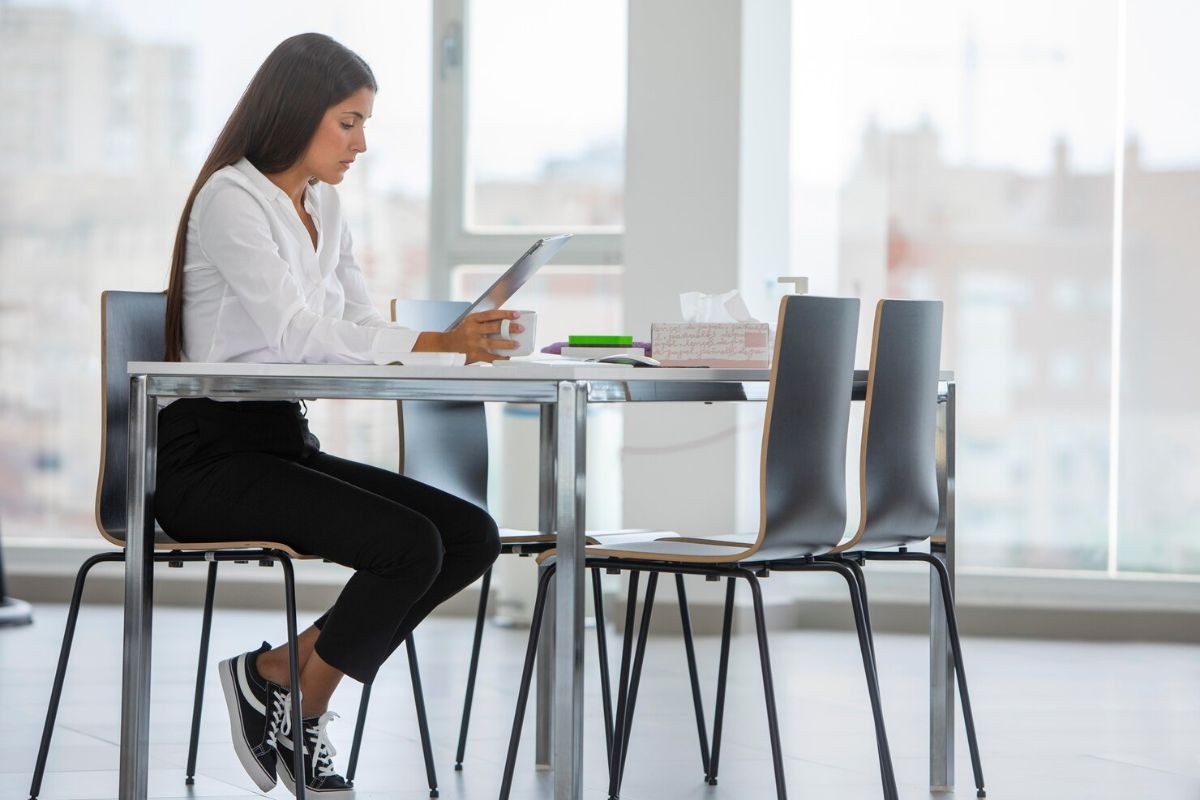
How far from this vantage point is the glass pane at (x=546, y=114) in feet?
17.3

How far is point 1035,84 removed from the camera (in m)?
4.95

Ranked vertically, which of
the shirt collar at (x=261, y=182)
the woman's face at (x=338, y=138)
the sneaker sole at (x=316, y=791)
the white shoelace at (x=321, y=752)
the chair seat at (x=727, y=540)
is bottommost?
the sneaker sole at (x=316, y=791)

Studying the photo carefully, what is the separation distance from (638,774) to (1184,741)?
1216 millimetres

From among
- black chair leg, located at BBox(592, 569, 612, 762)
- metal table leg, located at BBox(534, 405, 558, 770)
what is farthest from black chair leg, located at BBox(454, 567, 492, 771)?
black chair leg, located at BBox(592, 569, 612, 762)

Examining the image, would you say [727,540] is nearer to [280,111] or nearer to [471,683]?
[471,683]

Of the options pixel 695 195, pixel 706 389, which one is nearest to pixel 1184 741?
pixel 706 389

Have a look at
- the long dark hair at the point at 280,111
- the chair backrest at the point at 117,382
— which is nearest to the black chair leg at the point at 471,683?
the chair backrest at the point at 117,382

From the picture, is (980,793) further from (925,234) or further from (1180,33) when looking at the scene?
(1180,33)

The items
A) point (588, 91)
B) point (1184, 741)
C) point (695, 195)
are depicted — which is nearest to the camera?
point (1184, 741)

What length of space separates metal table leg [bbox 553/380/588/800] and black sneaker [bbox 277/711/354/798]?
0.42 metres

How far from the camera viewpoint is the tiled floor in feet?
9.40

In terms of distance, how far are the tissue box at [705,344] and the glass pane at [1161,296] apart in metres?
2.77

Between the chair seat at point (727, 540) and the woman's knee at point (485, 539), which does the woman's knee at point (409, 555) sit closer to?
the woman's knee at point (485, 539)

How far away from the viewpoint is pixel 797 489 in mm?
2443
